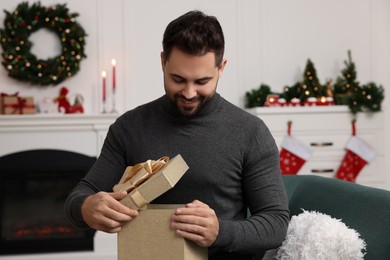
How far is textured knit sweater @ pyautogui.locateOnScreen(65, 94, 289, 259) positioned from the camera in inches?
66.2

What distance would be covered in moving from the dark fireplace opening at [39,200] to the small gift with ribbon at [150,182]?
3.09 meters

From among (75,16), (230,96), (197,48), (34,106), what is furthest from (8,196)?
(197,48)

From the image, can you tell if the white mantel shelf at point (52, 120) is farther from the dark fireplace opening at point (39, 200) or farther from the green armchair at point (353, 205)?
the green armchair at point (353, 205)

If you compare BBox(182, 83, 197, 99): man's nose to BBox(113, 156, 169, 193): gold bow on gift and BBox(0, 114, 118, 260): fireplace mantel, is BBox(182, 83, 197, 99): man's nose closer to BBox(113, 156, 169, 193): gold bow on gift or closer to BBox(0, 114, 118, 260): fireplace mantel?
BBox(113, 156, 169, 193): gold bow on gift

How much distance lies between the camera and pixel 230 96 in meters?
4.84

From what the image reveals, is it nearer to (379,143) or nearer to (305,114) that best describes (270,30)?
(305,114)

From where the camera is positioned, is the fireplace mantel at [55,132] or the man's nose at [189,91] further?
the fireplace mantel at [55,132]

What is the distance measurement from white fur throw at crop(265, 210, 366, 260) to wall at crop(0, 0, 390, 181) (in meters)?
3.03

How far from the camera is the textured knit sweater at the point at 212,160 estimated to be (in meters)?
1.68

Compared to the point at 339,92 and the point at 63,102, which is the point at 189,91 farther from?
the point at 339,92

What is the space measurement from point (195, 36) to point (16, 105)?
3081 millimetres

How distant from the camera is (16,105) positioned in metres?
4.38

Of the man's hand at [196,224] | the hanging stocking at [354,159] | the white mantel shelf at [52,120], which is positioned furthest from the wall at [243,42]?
the man's hand at [196,224]

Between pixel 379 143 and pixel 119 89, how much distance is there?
2149mm
